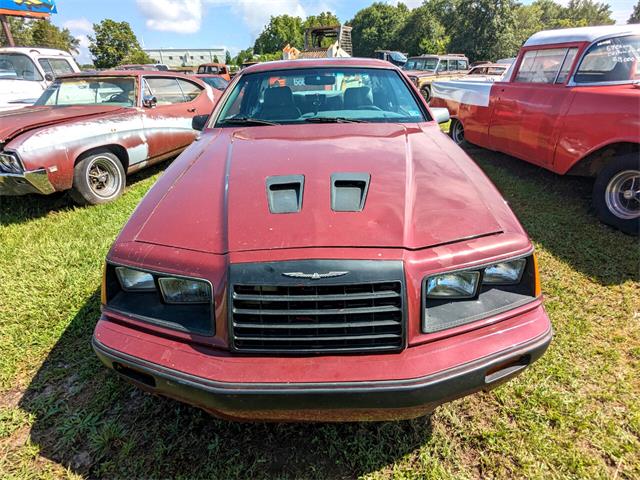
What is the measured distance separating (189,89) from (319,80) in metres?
4.12

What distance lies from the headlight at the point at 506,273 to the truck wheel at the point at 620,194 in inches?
105

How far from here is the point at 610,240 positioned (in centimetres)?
328

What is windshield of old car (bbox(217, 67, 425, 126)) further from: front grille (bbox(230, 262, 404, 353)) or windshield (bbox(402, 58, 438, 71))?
windshield (bbox(402, 58, 438, 71))

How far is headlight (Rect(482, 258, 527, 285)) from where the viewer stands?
149 cm

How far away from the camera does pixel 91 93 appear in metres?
5.00

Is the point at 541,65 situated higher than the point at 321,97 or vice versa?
the point at 541,65

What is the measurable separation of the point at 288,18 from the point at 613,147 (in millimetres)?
88025

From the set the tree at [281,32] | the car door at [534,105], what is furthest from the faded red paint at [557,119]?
the tree at [281,32]

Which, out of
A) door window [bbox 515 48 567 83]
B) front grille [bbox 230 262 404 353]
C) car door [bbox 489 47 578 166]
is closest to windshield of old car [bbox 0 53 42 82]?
car door [bbox 489 47 578 166]

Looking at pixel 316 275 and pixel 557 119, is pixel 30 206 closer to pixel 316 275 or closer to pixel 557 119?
pixel 316 275

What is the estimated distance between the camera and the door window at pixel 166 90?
542 centimetres

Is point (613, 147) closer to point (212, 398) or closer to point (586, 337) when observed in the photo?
point (586, 337)

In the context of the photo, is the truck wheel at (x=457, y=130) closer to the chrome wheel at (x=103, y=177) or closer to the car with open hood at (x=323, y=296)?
the car with open hood at (x=323, y=296)

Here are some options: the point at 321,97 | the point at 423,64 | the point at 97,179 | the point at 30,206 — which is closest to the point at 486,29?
the point at 423,64
